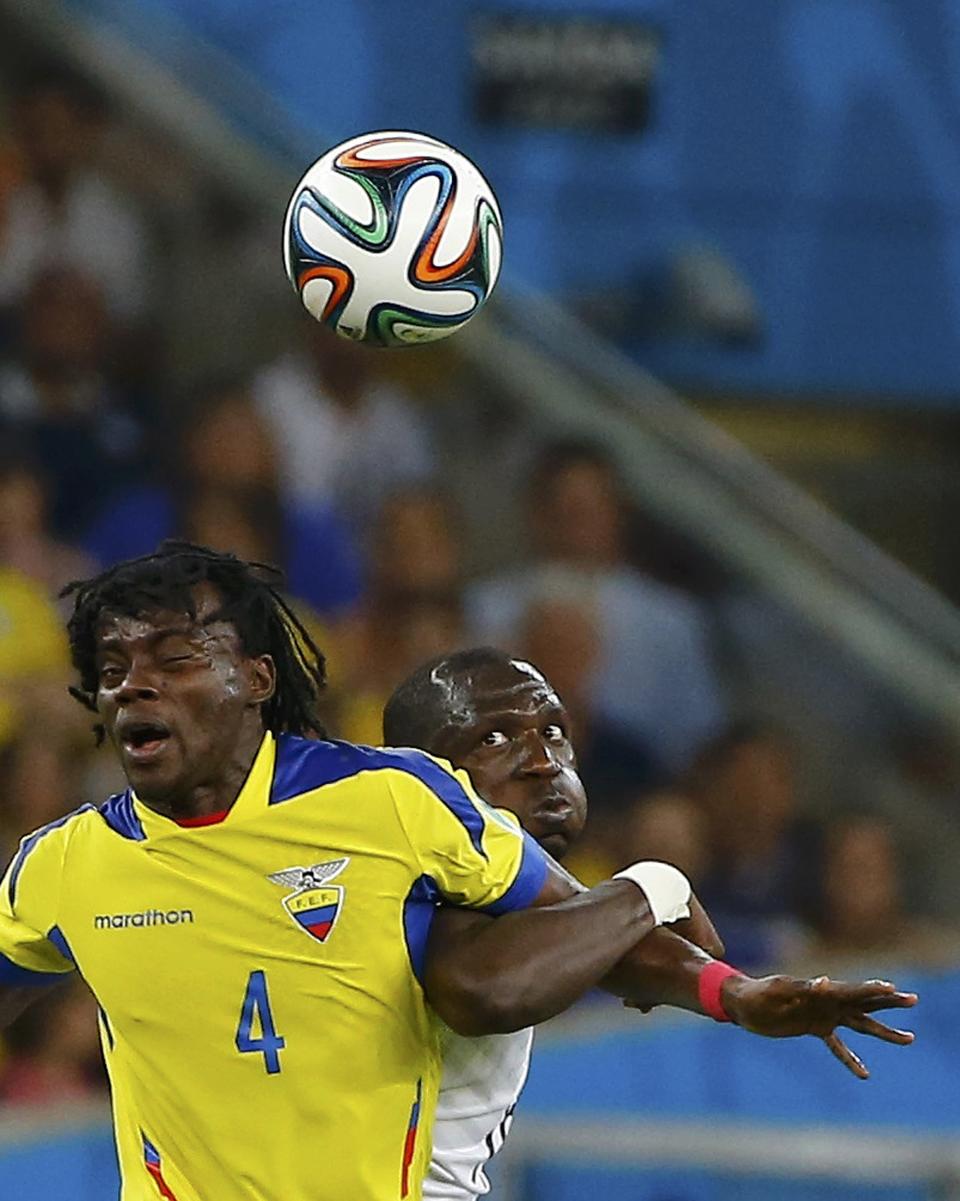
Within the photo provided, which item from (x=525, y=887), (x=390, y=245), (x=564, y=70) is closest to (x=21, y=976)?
(x=525, y=887)

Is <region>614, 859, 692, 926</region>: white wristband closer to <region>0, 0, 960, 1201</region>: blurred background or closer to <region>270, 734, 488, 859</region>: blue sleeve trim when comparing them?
→ <region>270, 734, 488, 859</region>: blue sleeve trim

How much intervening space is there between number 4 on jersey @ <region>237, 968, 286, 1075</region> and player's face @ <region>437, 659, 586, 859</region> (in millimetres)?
553

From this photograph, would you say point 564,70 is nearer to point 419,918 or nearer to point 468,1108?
point 468,1108

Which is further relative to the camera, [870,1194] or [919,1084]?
[919,1084]

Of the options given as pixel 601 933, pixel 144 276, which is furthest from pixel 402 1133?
pixel 144 276

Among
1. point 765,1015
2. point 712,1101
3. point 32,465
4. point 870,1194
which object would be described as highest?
point 765,1015

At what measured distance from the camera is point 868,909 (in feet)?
25.6

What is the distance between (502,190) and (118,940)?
6110 mm

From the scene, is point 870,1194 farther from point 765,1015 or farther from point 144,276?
point 144,276

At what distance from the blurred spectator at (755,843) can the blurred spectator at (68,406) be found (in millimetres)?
2072

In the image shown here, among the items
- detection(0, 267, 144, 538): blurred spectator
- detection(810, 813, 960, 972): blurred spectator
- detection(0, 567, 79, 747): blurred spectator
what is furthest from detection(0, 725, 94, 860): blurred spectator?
detection(810, 813, 960, 972): blurred spectator

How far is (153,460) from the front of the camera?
786 centimetres

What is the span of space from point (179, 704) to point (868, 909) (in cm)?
484

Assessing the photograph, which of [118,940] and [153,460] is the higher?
[118,940]
